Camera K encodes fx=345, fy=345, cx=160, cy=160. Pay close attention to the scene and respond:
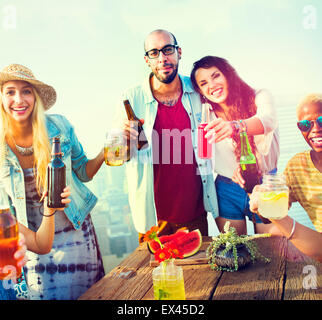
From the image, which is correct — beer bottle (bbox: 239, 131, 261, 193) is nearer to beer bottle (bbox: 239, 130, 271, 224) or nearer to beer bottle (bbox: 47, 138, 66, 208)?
beer bottle (bbox: 239, 130, 271, 224)

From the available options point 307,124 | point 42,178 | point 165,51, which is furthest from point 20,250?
point 307,124

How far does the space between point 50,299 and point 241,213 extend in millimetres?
1599

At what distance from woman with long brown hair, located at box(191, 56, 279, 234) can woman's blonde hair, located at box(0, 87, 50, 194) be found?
3.92ft

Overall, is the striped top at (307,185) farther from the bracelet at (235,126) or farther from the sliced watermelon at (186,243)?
the sliced watermelon at (186,243)

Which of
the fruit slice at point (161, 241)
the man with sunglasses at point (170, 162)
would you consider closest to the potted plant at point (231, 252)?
the fruit slice at point (161, 241)

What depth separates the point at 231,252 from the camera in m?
1.83

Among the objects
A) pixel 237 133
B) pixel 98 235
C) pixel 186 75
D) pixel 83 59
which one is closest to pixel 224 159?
pixel 237 133

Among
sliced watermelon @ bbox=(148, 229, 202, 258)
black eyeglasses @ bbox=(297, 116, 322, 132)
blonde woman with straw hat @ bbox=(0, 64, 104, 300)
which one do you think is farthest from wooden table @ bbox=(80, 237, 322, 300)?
black eyeglasses @ bbox=(297, 116, 322, 132)

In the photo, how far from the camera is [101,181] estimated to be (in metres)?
2.91

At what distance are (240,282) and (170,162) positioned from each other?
127 cm

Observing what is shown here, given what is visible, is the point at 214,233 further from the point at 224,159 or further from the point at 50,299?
the point at 50,299

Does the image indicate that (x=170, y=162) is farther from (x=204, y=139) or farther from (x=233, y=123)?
(x=233, y=123)
